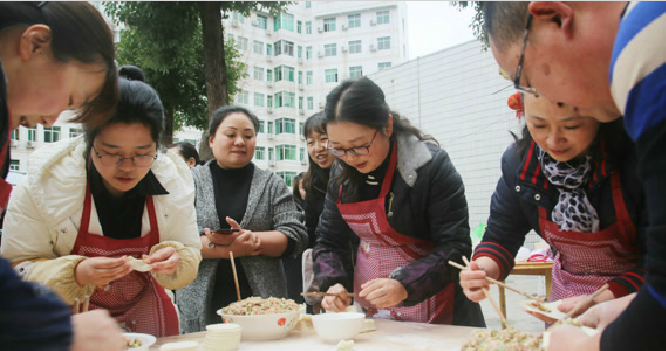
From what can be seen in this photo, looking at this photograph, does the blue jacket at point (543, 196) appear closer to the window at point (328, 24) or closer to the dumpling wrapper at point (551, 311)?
the dumpling wrapper at point (551, 311)

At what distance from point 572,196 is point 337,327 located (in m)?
0.90

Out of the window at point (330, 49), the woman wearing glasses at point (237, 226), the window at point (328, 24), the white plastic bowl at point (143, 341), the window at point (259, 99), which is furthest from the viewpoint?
the window at point (328, 24)

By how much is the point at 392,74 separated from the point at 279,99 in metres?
13.7

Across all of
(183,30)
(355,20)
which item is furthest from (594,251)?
(355,20)

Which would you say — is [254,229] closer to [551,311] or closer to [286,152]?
[551,311]

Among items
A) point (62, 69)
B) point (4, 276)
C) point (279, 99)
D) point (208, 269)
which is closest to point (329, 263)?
point (208, 269)

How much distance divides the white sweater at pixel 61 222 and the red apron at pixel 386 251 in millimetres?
721

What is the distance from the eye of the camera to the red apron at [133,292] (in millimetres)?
1729

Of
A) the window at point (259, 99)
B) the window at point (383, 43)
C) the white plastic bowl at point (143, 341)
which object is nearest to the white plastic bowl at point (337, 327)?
the white plastic bowl at point (143, 341)

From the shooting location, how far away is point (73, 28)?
113 cm

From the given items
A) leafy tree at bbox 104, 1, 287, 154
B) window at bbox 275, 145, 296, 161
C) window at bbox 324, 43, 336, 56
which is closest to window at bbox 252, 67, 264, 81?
window at bbox 275, 145, 296, 161

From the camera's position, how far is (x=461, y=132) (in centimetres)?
763

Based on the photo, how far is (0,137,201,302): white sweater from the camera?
1559 millimetres

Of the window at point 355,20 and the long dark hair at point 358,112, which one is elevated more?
the window at point 355,20
